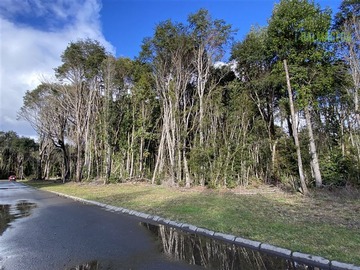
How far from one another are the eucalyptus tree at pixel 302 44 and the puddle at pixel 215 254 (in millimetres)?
9099

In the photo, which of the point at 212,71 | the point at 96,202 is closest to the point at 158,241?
the point at 96,202

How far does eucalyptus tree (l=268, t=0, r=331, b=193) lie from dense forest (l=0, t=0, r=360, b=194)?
0.05 meters

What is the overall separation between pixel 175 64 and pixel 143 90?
169 inches

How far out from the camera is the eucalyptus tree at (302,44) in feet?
41.1

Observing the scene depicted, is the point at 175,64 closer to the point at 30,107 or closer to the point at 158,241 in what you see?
the point at 158,241

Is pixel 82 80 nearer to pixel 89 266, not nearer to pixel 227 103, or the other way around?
pixel 227 103

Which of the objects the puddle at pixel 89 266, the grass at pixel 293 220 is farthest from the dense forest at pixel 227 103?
the puddle at pixel 89 266

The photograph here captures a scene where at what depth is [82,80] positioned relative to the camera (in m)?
25.1

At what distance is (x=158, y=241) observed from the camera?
207 inches

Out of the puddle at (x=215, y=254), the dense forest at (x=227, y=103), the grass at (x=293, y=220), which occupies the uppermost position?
the dense forest at (x=227, y=103)

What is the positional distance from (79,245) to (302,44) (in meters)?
12.9

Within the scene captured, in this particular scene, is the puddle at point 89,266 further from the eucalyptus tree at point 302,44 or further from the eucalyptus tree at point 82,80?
the eucalyptus tree at point 82,80

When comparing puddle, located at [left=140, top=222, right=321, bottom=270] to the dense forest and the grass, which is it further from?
the dense forest

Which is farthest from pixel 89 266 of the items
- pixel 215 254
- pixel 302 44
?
pixel 302 44
